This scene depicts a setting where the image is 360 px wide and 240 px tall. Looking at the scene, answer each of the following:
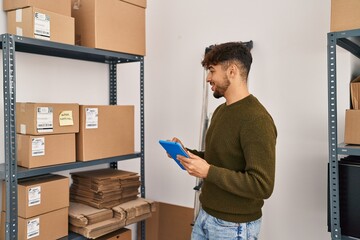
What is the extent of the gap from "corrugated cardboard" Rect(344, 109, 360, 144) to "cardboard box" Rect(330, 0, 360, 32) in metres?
0.36

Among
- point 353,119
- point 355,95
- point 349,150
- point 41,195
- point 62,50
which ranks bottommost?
point 41,195

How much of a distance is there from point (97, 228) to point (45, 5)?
1223mm

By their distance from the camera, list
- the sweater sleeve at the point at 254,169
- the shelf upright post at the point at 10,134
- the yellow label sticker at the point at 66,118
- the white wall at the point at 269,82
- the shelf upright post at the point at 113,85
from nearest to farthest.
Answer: the sweater sleeve at the point at 254,169 → the shelf upright post at the point at 10,134 → the yellow label sticker at the point at 66,118 → the white wall at the point at 269,82 → the shelf upright post at the point at 113,85

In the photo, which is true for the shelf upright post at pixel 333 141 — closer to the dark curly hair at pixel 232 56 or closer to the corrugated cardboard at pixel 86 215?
the dark curly hair at pixel 232 56

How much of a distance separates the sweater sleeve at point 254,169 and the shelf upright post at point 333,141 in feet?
0.94

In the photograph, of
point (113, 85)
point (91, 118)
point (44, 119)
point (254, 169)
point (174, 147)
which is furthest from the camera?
point (113, 85)

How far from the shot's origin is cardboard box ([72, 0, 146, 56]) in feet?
6.51

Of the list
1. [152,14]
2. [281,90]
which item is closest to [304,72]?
[281,90]

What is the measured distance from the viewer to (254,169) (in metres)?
1.32

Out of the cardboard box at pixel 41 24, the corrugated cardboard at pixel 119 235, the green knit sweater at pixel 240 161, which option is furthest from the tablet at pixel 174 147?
the corrugated cardboard at pixel 119 235

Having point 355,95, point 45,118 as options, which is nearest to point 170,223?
point 45,118

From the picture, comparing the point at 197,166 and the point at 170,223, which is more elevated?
the point at 197,166

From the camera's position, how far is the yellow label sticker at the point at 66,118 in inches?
73.1

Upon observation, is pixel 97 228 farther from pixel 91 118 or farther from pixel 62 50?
pixel 62 50
